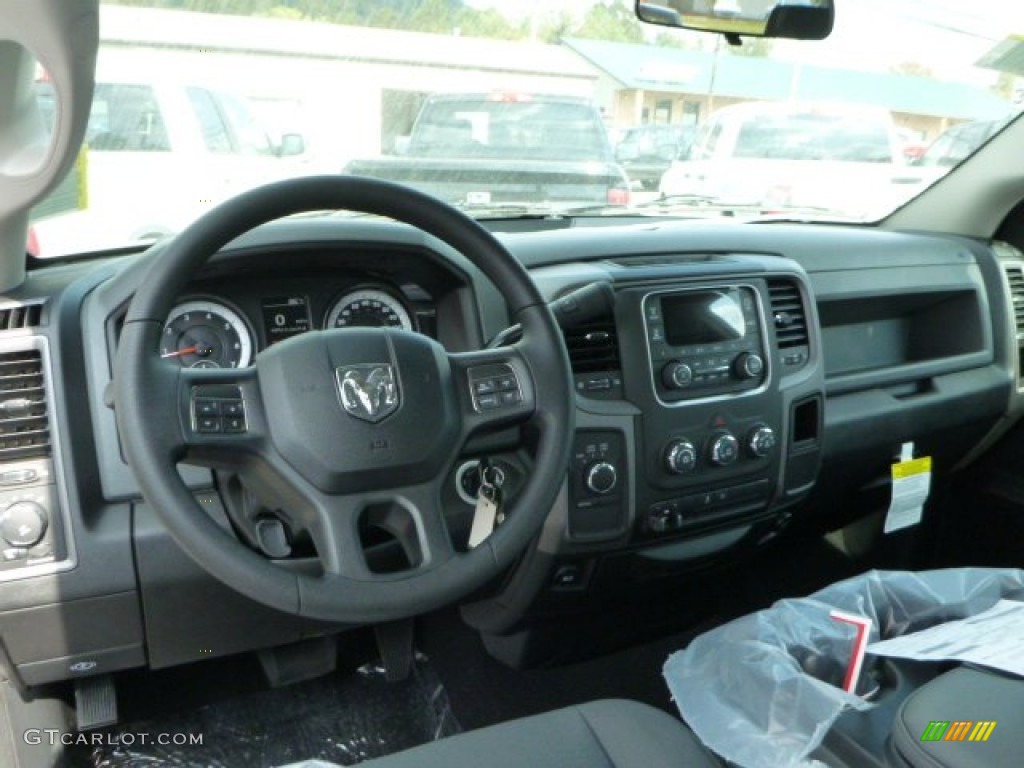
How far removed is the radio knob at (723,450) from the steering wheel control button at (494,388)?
28.9 inches

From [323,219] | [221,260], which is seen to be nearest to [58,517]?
[221,260]

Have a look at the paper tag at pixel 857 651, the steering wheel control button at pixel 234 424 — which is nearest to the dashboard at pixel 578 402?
the steering wheel control button at pixel 234 424

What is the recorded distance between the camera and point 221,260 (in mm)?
1626

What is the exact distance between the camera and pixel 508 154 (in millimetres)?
2508

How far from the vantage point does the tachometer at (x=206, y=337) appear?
1.68 meters

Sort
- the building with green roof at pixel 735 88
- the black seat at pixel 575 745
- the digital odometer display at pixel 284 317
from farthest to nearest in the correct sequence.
Result: the building with green roof at pixel 735 88
the digital odometer display at pixel 284 317
the black seat at pixel 575 745

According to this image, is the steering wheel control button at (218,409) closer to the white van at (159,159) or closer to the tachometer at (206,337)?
the tachometer at (206,337)

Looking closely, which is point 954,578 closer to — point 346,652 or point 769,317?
point 769,317

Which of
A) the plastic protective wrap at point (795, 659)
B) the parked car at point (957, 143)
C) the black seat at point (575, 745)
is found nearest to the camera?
the black seat at point (575, 745)

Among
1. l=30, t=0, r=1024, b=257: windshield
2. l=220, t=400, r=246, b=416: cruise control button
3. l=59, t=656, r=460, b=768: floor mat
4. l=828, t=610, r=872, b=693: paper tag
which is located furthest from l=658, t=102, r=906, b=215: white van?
l=220, t=400, r=246, b=416: cruise control button

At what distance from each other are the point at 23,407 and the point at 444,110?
1.30 meters

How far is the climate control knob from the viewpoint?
1579 mm

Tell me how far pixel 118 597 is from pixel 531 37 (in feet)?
5.60

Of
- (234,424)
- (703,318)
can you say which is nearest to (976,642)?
(703,318)
